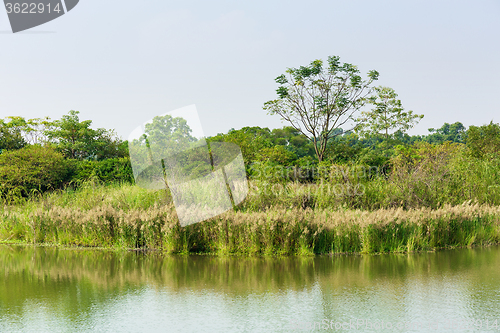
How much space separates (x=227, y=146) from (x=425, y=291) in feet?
43.6

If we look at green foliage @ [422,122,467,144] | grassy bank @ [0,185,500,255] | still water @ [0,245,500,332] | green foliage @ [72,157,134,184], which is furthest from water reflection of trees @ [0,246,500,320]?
green foliage @ [422,122,467,144]

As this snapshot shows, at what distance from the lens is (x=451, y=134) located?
163 ft

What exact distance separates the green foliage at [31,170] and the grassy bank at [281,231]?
9.46m

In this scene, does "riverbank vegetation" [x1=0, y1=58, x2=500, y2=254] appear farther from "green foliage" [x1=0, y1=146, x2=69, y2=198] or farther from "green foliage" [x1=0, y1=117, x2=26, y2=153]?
"green foliage" [x1=0, y1=117, x2=26, y2=153]

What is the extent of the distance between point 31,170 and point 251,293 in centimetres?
1639

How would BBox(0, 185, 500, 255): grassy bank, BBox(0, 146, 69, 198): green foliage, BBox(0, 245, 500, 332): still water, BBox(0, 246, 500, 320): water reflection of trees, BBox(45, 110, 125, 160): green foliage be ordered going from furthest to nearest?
BBox(45, 110, 125, 160): green foliage
BBox(0, 146, 69, 198): green foliage
BBox(0, 185, 500, 255): grassy bank
BBox(0, 246, 500, 320): water reflection of trees
BBox(0, 245, 500, 332): still water

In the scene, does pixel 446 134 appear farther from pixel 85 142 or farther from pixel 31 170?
pixel 31 170

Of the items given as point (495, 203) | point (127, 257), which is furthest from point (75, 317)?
point (495, 203)

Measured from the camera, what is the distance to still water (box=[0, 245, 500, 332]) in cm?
475

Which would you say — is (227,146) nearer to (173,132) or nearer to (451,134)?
(173,132)

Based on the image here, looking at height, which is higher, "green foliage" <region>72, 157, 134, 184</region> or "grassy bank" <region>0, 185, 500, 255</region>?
"green foliage" <region>72, 157, 134, 184</region>

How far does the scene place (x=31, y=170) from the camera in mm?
19391

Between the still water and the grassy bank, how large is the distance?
47cm

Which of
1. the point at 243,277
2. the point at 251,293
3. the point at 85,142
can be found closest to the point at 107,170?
the point at 85,142
